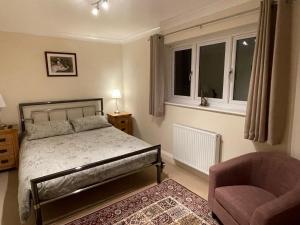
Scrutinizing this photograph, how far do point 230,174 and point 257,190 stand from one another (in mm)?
276

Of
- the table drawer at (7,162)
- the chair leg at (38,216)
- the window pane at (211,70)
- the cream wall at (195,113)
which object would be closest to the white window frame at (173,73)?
the window pane at (211,70)

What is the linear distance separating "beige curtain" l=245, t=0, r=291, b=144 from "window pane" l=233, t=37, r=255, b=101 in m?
0.48

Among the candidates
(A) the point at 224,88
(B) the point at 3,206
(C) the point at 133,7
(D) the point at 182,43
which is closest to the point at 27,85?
(B) the point at 3,206

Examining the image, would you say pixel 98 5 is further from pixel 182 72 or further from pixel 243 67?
pixel 243 67

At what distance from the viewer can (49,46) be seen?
3.70 m

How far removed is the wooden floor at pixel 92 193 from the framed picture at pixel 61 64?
74.8 inches

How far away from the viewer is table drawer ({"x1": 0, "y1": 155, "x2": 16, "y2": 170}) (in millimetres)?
3219

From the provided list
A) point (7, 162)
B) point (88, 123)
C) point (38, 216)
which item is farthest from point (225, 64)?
point (7, 162)

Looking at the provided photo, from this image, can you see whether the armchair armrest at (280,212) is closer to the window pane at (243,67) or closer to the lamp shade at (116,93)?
the window pane at (243,67)

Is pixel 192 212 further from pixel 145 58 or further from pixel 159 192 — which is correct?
pixel 145 58

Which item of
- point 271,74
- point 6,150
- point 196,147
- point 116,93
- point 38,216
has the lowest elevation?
point 38,216

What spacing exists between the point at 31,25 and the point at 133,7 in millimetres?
1823

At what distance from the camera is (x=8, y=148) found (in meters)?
3.23

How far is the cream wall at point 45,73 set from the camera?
342 cm
